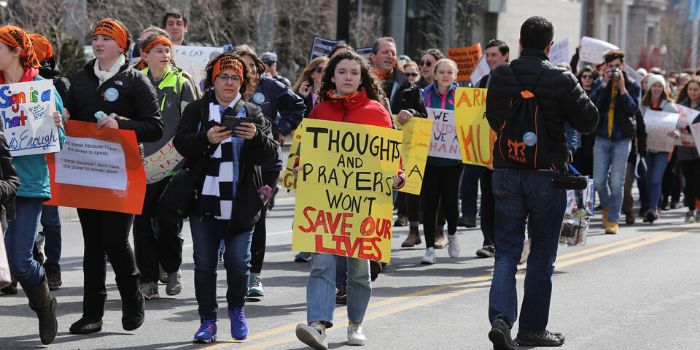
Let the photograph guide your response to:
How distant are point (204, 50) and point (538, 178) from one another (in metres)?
5.95

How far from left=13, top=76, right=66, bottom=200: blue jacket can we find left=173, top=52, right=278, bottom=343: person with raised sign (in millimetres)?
828

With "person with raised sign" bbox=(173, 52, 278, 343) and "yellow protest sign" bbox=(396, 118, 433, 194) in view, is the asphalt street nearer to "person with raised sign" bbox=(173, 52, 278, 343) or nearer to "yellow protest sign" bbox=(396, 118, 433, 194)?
"person with raised sign" bbox=(173, 52, 278, 343)

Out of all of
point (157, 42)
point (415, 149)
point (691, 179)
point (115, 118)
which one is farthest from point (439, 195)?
point (691, 179)

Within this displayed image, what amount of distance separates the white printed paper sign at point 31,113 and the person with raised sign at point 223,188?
797mm

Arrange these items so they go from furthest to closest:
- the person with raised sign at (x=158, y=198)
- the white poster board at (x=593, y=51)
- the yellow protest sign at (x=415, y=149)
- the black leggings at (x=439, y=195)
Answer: the white poster board at (x=593, y=51) < the black leggings at (x=439, y=195) < the yellow protest sign at (x=415, y=149) < the person with raised sign at (x=158, y=198)

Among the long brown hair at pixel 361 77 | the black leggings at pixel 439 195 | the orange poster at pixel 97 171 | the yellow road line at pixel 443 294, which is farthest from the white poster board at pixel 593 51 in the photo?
the orange poster at pixel 97 171

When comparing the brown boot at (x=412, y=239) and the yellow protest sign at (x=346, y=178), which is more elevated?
the yellow protest sign at (x=346, y=178)

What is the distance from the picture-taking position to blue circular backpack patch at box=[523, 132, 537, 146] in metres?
5.79

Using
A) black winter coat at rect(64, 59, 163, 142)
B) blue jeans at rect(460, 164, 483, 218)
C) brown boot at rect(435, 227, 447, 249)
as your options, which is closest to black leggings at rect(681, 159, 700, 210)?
blue jeans at rect(460, 164, 483, 218)

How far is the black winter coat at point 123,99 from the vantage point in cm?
611

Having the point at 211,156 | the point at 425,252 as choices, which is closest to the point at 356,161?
the point at 211,156

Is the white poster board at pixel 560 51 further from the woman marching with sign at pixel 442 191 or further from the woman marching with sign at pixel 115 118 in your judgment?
the woman marching with sign at pixel 115 118

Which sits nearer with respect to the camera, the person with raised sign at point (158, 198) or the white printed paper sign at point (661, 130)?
the person with raised sign at point (158, 198)

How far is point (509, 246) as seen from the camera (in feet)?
19.3
